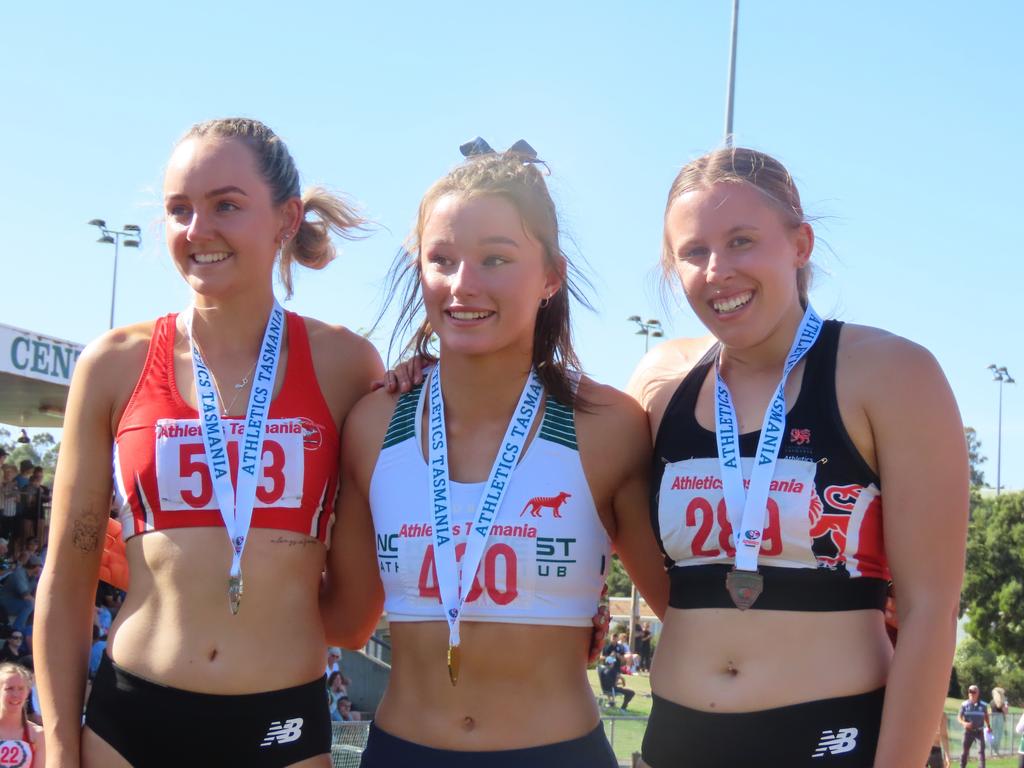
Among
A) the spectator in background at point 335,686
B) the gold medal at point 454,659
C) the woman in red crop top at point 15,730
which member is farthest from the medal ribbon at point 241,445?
the spectator in background at point 335,686

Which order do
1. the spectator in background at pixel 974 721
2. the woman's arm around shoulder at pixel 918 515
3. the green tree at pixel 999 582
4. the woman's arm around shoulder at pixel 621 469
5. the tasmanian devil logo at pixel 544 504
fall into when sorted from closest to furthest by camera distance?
the woman's arm around shoulder at pixel 918 515, the tasmanian devil logo at pixel 544 504, the woman's arm around shoulder at pixel 621 469, the spectator in background at pixel 974 721, the green tree at pixel 999 582

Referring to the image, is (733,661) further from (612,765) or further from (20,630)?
(20,630)

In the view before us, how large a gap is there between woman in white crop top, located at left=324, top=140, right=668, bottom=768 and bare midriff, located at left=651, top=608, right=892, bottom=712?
413 mm

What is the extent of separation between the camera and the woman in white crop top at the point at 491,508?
313cm

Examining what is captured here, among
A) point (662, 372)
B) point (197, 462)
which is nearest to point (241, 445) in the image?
point (197, 462)

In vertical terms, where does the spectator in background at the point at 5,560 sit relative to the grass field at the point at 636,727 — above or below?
above

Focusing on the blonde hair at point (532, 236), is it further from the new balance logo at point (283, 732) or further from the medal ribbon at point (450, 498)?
the new balance logo at point (283, 732)

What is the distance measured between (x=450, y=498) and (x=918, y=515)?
1.22 meters

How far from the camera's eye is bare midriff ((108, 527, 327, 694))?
311 centimetres

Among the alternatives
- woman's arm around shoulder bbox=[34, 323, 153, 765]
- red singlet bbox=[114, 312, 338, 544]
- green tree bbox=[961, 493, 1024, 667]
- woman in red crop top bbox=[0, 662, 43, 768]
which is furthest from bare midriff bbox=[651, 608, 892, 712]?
green tree bbox=[961, 493, 1024, 667]

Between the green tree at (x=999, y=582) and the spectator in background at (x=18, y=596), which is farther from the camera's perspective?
the green tree at (x=999, y=582)

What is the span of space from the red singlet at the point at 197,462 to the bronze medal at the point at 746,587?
1185 mm

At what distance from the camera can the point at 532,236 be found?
11.0ft

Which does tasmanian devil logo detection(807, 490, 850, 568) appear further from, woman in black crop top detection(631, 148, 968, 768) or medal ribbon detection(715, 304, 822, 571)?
medal ribbon detection(715, 304, 822, 571)
